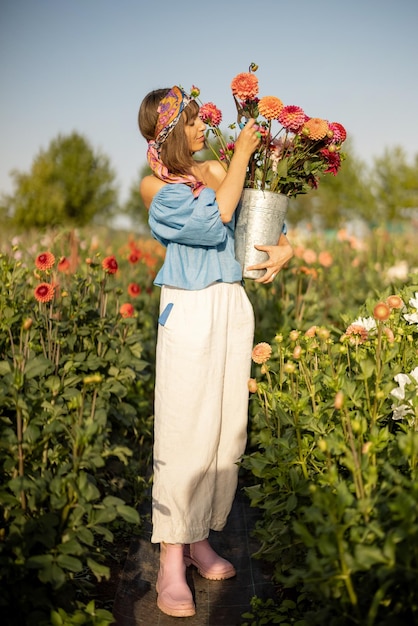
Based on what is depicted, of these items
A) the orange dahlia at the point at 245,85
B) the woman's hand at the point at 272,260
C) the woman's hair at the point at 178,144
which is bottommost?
the woman's hand at the point at 272,260

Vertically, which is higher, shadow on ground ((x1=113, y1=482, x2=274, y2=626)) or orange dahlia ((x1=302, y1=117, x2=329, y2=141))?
orange dahlia ((x1=302, y1=117, x2=329, y2=141))

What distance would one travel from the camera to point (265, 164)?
2.43m

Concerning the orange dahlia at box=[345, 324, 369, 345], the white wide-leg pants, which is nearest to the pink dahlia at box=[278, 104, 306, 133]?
the white wide-leg pants

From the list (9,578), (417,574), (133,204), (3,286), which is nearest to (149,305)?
(3,286)

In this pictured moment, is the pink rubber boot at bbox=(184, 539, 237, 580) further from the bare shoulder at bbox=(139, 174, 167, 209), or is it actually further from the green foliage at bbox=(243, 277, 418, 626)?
the bare shoulder at bbox=(139, 174, 167, 209)

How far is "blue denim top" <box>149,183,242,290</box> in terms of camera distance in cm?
225

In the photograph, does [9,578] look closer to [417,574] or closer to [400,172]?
[417,574]

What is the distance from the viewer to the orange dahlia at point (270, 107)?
2.28 m

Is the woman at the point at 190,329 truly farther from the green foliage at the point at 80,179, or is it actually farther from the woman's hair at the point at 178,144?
the green foliage at the point at 80,179

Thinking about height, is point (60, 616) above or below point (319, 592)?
below

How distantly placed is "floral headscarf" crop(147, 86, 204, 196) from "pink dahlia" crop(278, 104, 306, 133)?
1.05 ft

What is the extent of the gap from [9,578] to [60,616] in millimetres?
166

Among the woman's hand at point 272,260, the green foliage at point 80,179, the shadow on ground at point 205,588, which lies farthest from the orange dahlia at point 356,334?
the green foliage at point 80,179

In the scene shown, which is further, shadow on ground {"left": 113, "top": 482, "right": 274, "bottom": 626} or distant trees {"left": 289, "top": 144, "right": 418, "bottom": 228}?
distant trees {"left": 289, "top": 144, "right": 418, "bottom": 228}
